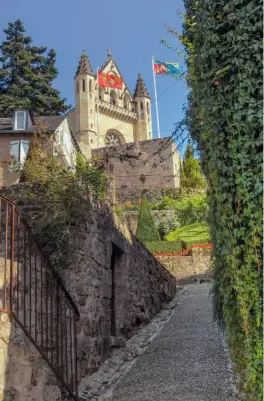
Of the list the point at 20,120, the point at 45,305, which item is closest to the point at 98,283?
the point at 45,305

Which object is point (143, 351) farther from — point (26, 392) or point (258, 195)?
point (258, 195)

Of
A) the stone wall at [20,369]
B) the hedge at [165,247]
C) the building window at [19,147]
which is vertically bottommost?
the stone wall at [20,369]

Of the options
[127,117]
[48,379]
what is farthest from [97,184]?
[127,117]

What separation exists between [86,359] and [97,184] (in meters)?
2.44

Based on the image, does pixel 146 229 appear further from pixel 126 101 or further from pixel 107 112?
pixel 126 101

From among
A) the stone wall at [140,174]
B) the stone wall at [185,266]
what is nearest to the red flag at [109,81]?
the stone wall at [140,174]

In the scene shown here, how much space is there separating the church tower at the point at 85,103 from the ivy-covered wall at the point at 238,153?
51186mm

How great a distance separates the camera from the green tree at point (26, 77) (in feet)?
118

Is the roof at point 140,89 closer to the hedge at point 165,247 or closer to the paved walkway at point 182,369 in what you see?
the hedge at point 165,247

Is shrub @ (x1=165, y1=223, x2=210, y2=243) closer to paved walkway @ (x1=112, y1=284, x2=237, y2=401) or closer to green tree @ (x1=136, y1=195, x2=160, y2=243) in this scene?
green tree @ (x1=136, y1=195, x2=160, y2=243)

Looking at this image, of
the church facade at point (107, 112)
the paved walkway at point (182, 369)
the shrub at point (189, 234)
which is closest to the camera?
the paved walkway at point (182, 369)

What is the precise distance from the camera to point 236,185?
135 inches

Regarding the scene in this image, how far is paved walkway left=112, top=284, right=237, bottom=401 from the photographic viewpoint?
17.2 feet

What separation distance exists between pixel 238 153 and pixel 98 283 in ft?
12.3
